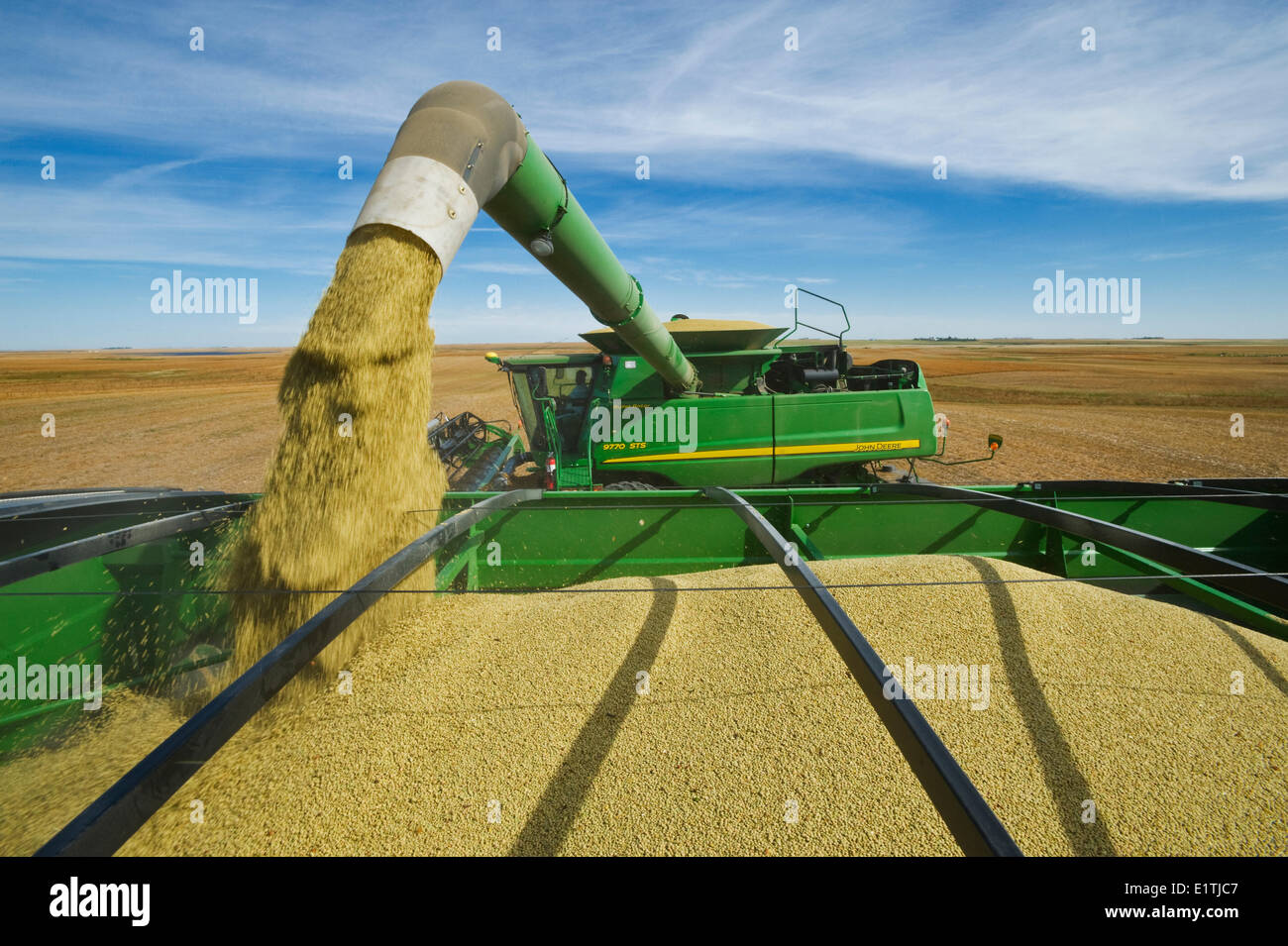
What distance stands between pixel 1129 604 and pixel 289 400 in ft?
12.1

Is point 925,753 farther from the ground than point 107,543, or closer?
closer

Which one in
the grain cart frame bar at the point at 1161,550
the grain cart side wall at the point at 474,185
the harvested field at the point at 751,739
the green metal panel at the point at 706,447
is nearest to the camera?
the harvested field at the point at 751,739

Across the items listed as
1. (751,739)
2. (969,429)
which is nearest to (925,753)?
(751,739)

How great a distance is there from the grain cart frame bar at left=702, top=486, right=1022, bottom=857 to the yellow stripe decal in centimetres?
374

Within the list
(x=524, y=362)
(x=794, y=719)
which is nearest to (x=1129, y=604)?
(x=794, y=719)

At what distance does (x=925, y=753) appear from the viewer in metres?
1.17

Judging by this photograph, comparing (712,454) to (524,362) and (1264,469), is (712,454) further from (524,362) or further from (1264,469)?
(1264,469)

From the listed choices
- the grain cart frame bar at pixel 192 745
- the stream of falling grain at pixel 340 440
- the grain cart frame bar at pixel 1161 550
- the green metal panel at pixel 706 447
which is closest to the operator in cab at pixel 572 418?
the green metal panel at pixel 706 447

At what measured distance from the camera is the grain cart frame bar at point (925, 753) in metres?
0.99

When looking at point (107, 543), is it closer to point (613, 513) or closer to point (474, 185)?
point (474, 185)

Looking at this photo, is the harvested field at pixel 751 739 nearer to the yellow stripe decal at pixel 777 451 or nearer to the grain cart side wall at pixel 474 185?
the grain cart side wall at pixel 474 185

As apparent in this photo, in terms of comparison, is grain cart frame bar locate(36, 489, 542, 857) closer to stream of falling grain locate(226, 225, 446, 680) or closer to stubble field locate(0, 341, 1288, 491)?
stream of falling grain locate(226, 225, 446, 680)

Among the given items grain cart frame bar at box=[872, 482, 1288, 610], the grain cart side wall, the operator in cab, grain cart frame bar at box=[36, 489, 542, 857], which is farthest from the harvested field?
the operator in cab

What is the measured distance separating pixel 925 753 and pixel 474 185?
217 cm
